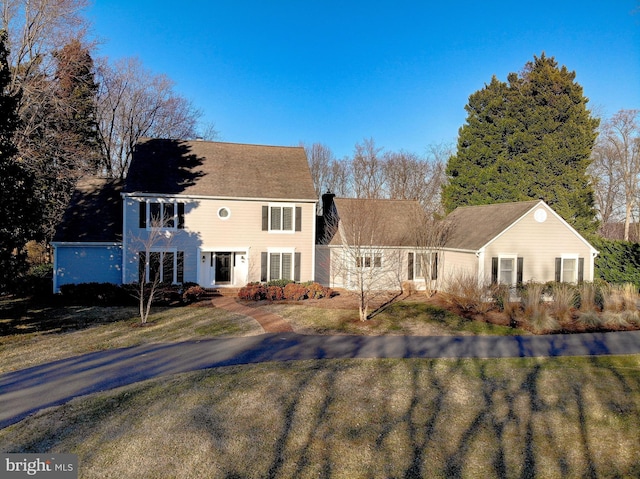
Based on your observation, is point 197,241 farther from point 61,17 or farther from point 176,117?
point 176,117

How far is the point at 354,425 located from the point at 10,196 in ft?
41.7

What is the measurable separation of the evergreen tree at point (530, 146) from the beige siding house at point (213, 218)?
52.1 feet

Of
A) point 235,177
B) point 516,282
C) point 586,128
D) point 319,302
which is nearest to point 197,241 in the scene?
point 235,177

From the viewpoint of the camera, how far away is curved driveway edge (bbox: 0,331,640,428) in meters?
8.44

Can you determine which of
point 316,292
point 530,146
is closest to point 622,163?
point 530,146

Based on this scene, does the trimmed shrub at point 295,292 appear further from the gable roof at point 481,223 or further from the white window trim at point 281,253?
the gable roof at point 481,223

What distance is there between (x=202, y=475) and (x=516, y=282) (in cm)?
1839

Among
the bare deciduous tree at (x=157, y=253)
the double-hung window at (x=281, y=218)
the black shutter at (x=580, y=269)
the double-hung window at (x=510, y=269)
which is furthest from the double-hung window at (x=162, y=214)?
the black shutter at (x=580, y=269)

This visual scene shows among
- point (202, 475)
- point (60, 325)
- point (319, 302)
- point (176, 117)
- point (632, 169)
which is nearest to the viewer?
point (202, 475)

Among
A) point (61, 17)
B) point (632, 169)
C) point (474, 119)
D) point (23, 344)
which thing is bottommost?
point (23, 344)

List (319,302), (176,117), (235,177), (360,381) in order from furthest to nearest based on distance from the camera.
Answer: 1. (176,117)
2. (235,177)
3. (319,302)
4. (360,381)

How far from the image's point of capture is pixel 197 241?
21141mm

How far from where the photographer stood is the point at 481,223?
71.8 ft

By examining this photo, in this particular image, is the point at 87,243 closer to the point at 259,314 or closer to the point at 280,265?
the point at 280,265
